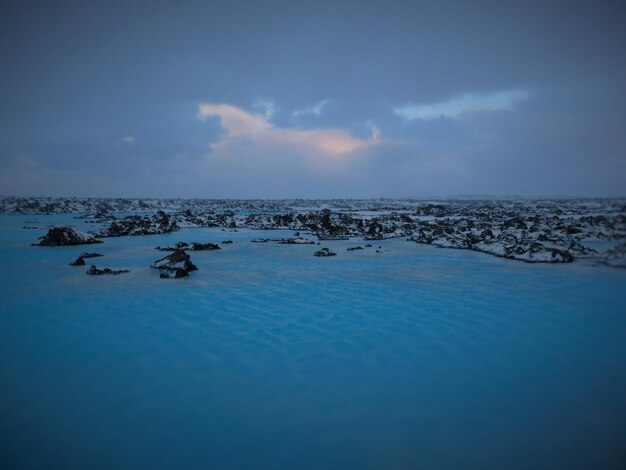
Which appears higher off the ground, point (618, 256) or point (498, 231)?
point (618, 256)

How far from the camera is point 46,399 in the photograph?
242 inches

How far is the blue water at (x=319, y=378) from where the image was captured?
4867 mm

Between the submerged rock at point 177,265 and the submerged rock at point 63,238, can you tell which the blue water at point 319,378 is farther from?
the submerged rock at point 63,238

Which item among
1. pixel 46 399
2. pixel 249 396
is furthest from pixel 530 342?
pixel 46 399

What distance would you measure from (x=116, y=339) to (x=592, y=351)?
11175 millimetres

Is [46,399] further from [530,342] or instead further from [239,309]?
[530,342]

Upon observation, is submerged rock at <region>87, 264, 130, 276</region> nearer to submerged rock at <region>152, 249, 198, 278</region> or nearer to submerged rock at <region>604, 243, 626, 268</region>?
submerged rock at <region>152, 249, 198, 278</region>

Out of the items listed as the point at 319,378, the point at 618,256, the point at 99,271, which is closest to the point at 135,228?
the point at 99,271

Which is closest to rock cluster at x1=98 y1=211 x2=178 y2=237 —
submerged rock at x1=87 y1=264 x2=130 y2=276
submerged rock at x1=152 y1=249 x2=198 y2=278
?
submerged rock at x1=87 y1=264 x2=130 y2=276

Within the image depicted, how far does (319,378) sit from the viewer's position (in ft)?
22.6

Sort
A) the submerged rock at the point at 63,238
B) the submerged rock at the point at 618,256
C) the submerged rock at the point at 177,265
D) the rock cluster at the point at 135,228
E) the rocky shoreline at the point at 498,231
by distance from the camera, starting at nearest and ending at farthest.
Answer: the submerged rock at the point at 618,256
the rocky shoreline at the point at 498,231
the submerged rock at the point at 177,265
the submerged rock at the point at 63,238
the rock cluster at the point at 135,228

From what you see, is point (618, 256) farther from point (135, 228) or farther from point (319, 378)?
point (135, 228)

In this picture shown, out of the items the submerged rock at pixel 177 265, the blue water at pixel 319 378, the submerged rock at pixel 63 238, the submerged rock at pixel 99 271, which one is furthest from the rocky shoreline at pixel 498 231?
the submerged rock at pixel 99 271

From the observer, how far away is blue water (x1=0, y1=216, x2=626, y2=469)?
4.87 m
